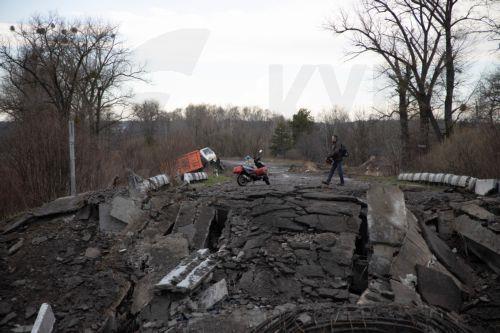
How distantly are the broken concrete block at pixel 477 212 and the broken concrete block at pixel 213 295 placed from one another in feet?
15.2

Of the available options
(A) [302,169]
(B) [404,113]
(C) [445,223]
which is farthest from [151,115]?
(C) [445,223]

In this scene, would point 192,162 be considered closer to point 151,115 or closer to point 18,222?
point 18,222

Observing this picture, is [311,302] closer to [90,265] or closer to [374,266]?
[374,266]

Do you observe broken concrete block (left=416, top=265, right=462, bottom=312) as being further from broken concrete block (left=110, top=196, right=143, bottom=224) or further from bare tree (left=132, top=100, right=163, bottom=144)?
bare tree (left=132, top=100, right=163, bottom=144)

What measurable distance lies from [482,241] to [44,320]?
6309 millimetres

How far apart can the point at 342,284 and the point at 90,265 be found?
379 centimetres

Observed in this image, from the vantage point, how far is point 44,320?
14.0 ft

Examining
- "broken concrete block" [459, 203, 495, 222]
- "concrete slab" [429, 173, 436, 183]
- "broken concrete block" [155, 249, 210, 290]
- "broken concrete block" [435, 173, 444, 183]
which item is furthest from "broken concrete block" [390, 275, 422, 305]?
"concrete slab" [429, 173, 436, 183]

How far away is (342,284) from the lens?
16.9 feet

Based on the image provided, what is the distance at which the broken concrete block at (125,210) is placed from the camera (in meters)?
6.66

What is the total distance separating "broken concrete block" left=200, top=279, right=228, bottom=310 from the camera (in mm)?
4758

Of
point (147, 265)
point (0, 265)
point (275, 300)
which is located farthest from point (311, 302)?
point (0, 265)

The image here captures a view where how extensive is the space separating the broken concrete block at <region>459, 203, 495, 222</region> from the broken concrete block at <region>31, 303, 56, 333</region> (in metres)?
6.77

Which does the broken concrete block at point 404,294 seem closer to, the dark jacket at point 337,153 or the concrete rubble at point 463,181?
the concrete rubble at point 463,181
